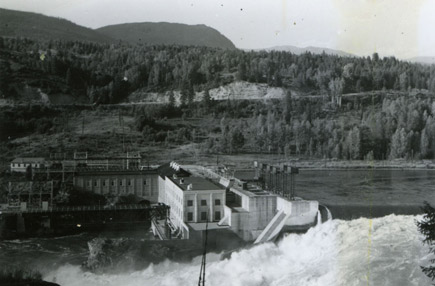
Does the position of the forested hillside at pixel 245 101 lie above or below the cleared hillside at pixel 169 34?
below

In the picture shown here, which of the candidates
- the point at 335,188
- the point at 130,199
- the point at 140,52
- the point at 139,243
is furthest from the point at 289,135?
the point at 139,243

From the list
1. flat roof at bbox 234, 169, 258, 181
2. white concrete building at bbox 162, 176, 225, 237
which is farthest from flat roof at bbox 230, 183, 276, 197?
flat roof at bbox 234, 169, 258, 181

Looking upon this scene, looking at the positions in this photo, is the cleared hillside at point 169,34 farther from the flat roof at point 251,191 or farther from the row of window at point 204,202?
the row of window at point 204,202

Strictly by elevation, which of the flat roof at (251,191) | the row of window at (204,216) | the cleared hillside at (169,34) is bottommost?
the row of window at (204,216)

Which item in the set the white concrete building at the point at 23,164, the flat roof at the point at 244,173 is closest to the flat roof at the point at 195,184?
the flat roof at the point at 244,173

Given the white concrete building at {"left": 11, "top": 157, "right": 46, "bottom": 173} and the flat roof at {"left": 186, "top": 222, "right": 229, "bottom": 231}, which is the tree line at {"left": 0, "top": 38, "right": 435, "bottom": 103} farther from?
the flat roof at {"left": 186, "top": 222, "right": 229, "bottom": 231}

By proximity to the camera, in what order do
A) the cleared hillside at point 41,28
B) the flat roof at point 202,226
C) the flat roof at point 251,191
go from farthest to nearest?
1. the cleared hillside at point 41,28
2. the flat roof at point 251,191
3. the flat roof at point 202,226

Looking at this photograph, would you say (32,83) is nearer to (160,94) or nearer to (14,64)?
(14,64)

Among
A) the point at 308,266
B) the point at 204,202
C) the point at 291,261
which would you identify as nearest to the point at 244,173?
the point at 204,202
